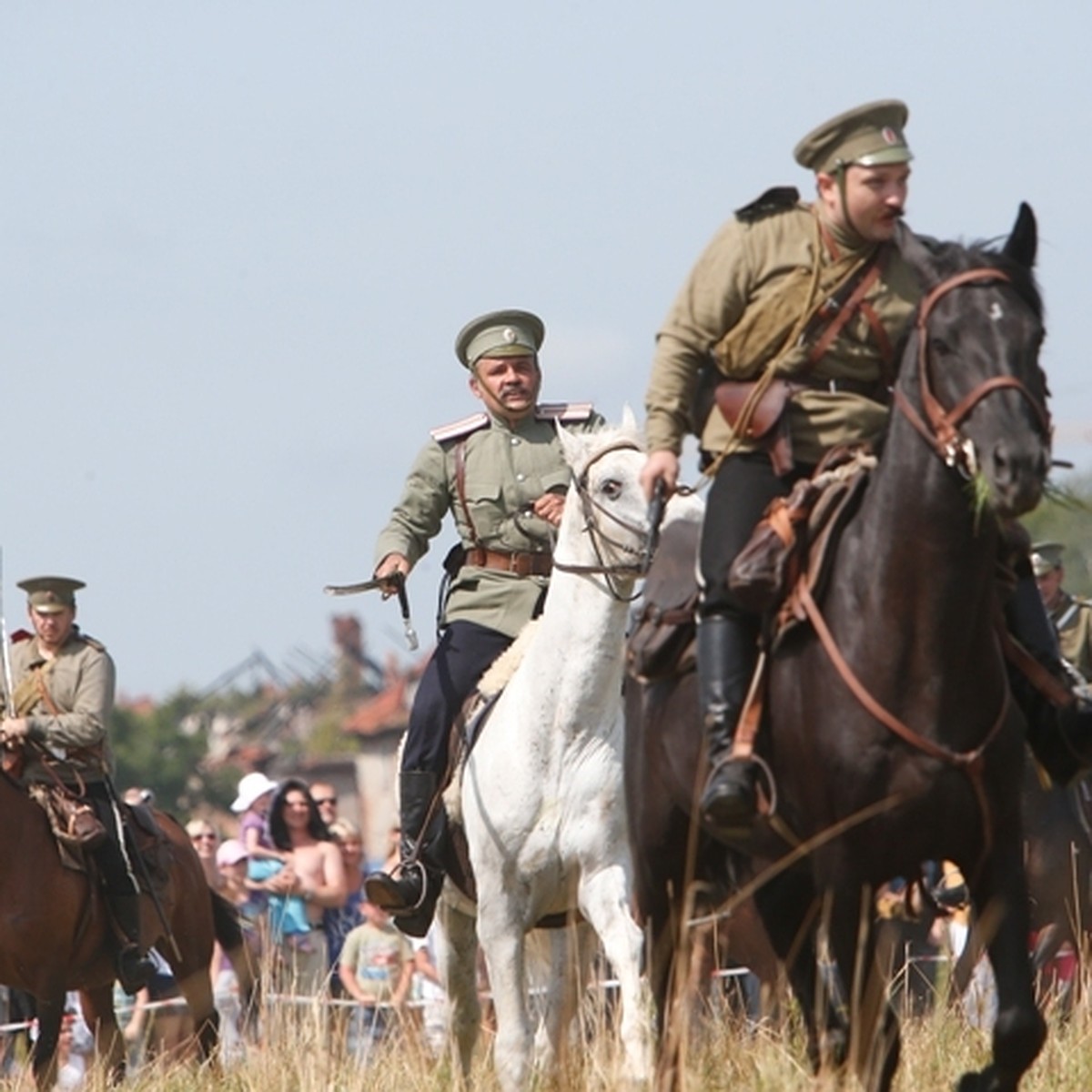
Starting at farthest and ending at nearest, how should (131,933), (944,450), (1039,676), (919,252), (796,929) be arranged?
1. (131,933)
2. (796,929)
3. (1039,676)
4. (919,252)
5. (944,450)

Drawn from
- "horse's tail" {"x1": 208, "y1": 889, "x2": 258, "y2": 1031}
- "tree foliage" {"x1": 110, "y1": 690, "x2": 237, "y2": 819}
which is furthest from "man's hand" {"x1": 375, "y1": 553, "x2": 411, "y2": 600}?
"tree foliage" {"x1": 110, "y1": 690, "x2": 237, "y2": 819}

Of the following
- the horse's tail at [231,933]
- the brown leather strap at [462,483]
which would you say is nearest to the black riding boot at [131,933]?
the horse's tail at [231,933]

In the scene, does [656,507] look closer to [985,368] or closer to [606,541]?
[985,368]

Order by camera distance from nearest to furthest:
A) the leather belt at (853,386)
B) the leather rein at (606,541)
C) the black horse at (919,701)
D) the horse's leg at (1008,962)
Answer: the black horse at (919,701), the horse's leg at (1008,962), the leather belt at (853,386), the leather rein at (606,541)

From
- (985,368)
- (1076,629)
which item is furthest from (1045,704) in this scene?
(1076,629)

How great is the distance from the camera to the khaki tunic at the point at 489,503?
12.2 meters

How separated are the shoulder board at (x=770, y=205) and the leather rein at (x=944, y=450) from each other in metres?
0.90

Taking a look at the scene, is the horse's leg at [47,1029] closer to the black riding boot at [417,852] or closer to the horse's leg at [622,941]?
the black riding boot at [417,852]

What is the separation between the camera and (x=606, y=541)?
1137cm

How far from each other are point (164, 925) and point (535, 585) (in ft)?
18.6

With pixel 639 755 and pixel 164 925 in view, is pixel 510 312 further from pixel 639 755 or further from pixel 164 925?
pixel 164 925

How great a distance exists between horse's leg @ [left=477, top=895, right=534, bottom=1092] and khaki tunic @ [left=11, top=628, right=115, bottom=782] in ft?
16.6

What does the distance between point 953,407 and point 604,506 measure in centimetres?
383

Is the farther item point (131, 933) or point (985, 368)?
point (131, 933)
